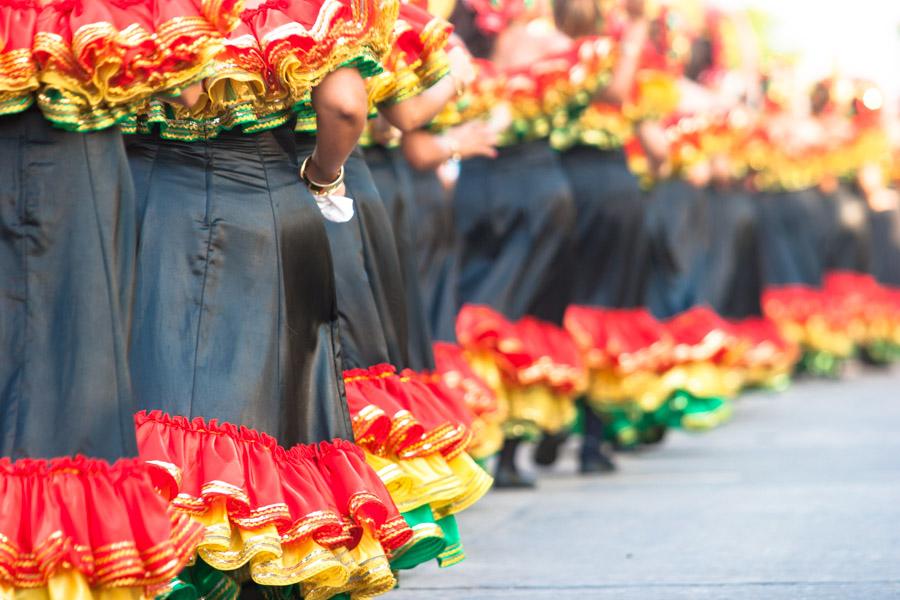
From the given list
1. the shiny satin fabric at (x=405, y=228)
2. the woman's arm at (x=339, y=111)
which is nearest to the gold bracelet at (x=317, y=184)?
the woman's arm at (x=339, y=111)

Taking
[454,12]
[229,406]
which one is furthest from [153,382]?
[454,12]

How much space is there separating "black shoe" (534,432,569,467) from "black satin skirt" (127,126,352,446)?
4.26 metres

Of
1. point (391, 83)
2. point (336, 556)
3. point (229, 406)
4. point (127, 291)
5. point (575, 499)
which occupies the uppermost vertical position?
point (391, 83)

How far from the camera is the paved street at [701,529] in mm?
5340

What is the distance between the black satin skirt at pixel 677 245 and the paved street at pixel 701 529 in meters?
0.80

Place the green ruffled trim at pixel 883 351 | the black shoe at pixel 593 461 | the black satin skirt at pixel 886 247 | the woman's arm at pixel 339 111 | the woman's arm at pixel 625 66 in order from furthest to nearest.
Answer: the black satin skirt at pixel 886 247, the green ruffled trim at pixel 883 351, the black shoe at pixel 593 461, the woman's arm at pixel 625 66, the woman's arm at pixel 339 111

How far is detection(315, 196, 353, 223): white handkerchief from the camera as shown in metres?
4.50

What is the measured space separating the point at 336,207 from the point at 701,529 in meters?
2.55

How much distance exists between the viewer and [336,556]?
13.5ft

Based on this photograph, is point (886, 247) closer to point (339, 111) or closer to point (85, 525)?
point (339, 111)

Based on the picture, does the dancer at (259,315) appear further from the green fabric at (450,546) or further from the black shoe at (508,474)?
the black shoe at (508,474)

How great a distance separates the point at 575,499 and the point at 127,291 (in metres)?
4.19

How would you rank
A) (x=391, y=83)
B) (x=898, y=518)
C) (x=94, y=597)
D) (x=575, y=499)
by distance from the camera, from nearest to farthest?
(x=94, y=597), (x=391, y=83), (x=898, y=518), (x=575, y=499)

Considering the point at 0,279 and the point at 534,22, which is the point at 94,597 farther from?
the point at 534,22
